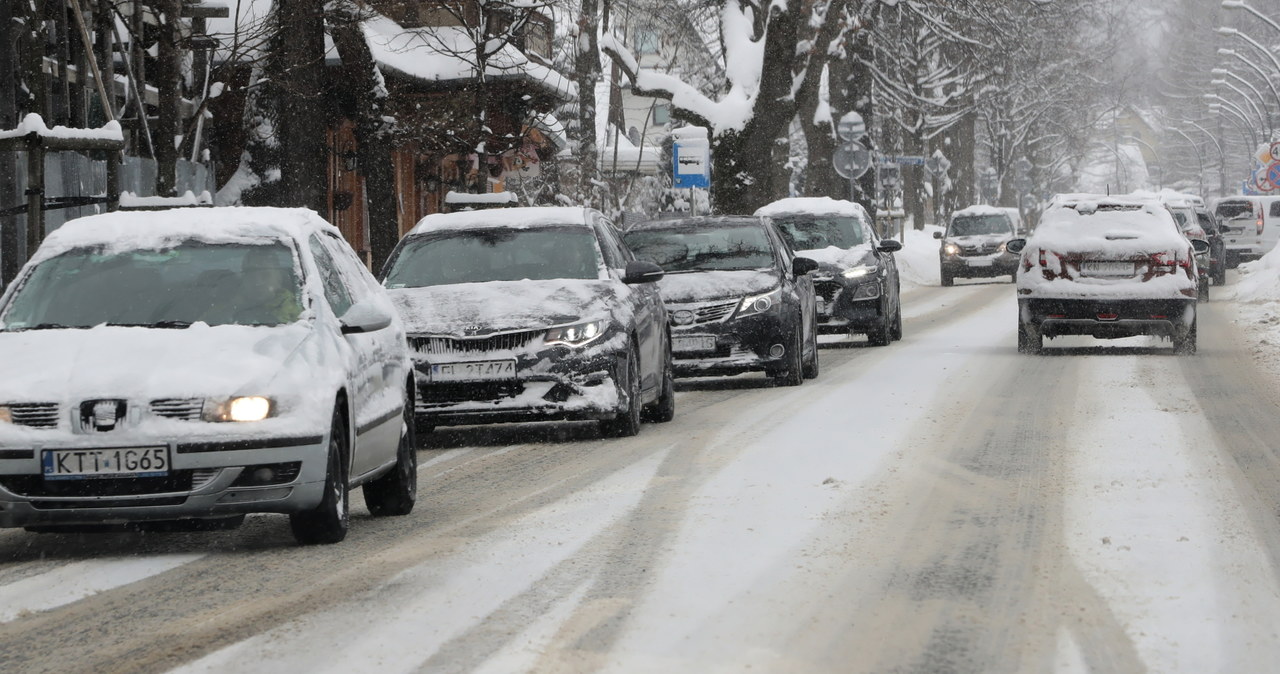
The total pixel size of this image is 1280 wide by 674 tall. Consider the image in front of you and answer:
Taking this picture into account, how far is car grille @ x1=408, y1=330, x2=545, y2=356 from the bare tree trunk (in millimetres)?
15402

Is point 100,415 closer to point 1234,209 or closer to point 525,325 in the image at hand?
point 525,325

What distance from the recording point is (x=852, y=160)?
38688 mm

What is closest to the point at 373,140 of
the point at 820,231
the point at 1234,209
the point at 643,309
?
the point at 820,231

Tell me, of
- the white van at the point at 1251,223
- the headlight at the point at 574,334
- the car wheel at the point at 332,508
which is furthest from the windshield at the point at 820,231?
the white van at the point at 1251,223

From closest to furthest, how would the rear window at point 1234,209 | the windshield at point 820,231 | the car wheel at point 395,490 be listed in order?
the car wheel at point 395,490 → the windshield at point 820,231 → the rear window at point 1234,209

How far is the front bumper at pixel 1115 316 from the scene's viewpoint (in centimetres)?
2023

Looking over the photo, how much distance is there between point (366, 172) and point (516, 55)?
5.21 meters

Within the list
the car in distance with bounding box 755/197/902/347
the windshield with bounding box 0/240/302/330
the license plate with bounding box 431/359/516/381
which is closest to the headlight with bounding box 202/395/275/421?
the windshield with bounding box 0/240/302/330

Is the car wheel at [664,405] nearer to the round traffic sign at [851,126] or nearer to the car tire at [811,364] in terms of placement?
the car tire at [811,364]

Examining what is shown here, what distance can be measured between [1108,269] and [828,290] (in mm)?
3531

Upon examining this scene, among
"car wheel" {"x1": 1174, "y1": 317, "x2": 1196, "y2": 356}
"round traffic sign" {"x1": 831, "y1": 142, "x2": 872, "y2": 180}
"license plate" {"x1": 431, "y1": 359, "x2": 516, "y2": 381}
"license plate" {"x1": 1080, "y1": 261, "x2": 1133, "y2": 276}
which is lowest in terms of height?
"car wheel" {"x1": 1174, "y1": 317, "x2": 1196, "y2": 356}

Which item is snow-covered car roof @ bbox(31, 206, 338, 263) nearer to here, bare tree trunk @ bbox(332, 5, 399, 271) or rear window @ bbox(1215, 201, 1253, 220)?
bare tree trunk @ bbox(332, 5, 399, 271)

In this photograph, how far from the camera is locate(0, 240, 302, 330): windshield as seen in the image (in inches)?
353

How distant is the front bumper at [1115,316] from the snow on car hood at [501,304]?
8059mm
